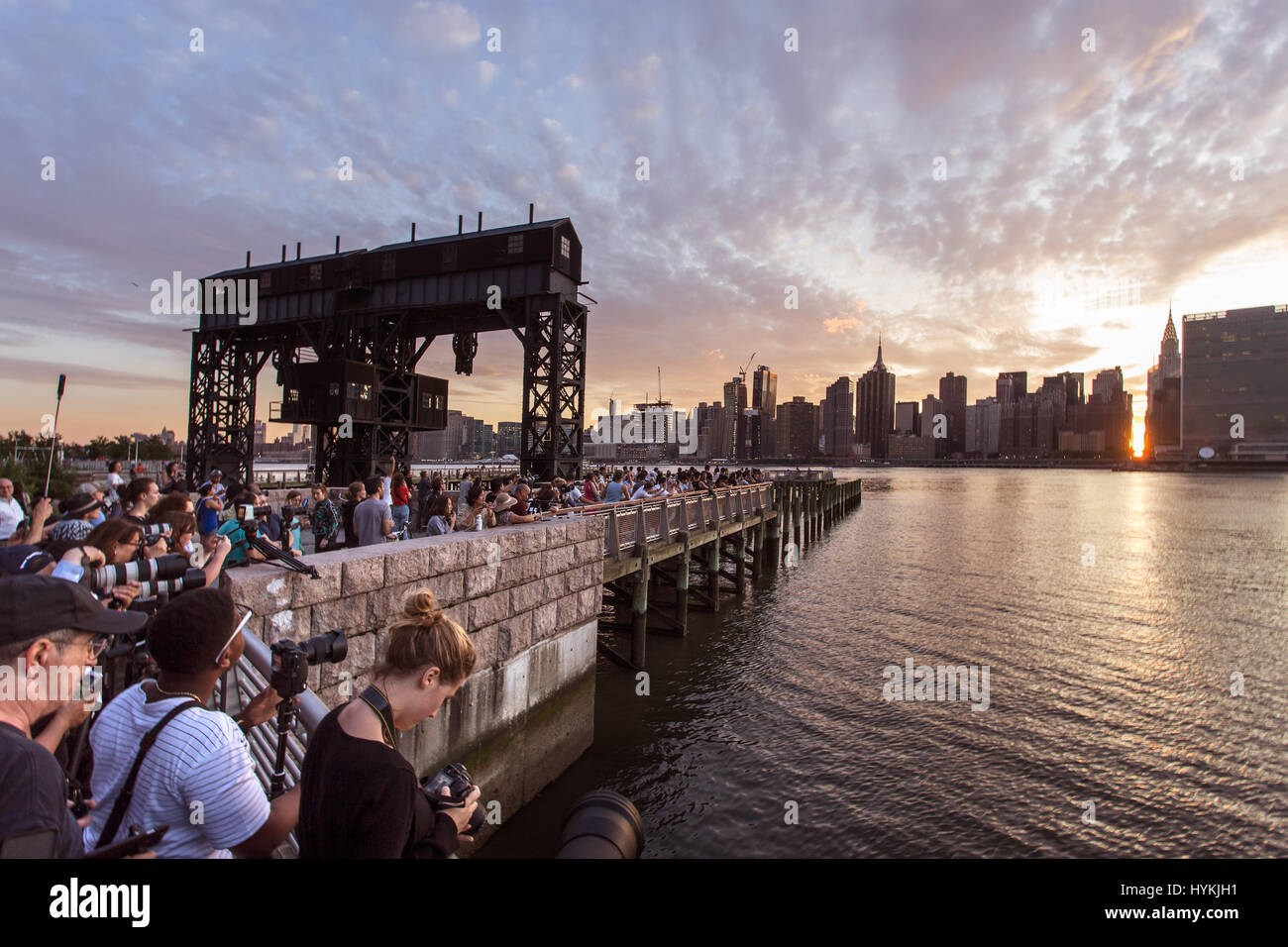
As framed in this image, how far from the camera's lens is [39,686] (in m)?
1.97

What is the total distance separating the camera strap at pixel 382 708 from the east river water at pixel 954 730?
6876 millimetres

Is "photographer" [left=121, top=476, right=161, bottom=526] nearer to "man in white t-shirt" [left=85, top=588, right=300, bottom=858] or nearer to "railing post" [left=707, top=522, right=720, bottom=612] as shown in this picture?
"man in white t-shirt" [left=85, top=588, right=300, bottom=858]

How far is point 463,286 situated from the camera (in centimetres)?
3997

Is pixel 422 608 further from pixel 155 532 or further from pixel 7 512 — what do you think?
pixel 7 512

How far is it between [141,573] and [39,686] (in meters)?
1.45

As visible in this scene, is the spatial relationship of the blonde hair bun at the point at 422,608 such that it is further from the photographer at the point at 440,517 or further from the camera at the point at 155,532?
the photographer at the point at 440,517

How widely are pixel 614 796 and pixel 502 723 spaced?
630 cm

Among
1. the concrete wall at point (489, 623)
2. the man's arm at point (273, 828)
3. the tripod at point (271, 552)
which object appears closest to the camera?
the man's arm at point (273, 828)

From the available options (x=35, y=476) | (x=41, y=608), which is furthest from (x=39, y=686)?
(x=35, y=476)

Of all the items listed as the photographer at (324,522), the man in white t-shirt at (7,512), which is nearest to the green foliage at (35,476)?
the man in white t-shirt at (7,512)

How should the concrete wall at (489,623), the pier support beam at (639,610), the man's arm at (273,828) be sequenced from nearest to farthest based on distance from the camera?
the man's arm at (273,828) < the concrete wall at (489,623) < the pier support beam at (639,610)

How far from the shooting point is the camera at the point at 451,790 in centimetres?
244
